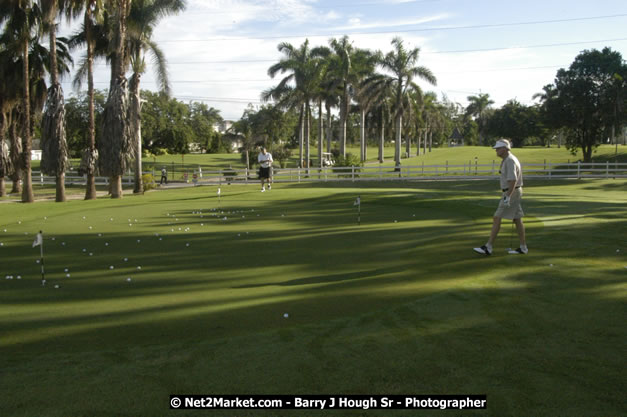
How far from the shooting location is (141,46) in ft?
110

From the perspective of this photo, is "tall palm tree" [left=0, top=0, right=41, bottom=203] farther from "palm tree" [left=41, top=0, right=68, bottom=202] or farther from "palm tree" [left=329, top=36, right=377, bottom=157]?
"palm tree" [left=329, top=36, right=377, bottom=157]

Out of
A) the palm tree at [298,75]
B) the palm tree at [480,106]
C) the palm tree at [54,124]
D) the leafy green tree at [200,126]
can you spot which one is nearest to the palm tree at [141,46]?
the palm tree at [54,124]

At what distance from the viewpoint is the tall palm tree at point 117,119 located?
28.2 m

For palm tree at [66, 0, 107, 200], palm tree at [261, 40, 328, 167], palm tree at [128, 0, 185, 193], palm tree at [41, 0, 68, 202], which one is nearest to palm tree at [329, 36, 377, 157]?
palm tree at [261, 40, 328, 167]

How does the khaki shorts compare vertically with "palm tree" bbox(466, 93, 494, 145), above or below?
below

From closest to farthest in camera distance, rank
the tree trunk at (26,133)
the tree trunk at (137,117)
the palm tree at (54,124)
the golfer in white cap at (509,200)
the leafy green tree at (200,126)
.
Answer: the golfer in white cap at (509,200) < the palm tree at (54,124) < the tree trunk at (26,133) < the tree trunk at (137,117) < the leafy green tree at (200,126)

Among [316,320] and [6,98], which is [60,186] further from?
[316,320]

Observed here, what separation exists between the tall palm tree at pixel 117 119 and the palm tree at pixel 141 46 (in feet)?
3.24

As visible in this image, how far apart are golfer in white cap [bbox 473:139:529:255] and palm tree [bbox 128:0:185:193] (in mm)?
24476

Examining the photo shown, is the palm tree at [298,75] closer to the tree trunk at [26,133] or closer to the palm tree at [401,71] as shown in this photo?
the palm tree at [401,71]

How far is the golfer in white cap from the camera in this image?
366 inches

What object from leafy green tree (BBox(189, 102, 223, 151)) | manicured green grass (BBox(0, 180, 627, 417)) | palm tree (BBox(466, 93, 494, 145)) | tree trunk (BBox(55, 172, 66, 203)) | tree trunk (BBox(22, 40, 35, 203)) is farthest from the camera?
palm tree (BBox(466, 93, 494, 145))

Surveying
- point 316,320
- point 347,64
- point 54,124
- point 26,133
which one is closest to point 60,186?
point 54,124

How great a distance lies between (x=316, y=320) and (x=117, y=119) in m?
25.6
